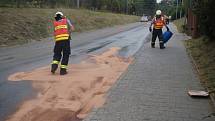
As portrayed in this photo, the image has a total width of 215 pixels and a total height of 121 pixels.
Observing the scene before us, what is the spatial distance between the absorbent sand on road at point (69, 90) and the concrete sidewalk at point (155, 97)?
1.02 feet

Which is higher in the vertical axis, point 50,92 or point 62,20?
point 62,20

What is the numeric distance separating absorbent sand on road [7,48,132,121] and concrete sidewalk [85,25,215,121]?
31 centimetres

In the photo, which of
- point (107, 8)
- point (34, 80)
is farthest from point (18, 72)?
point (107, 8)

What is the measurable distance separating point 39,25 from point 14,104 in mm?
24444

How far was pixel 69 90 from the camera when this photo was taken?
10.1 metres

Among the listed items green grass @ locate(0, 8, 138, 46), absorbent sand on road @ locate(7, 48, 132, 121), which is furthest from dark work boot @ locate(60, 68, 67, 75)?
green grass @ locate(0, 8, 138, 46)

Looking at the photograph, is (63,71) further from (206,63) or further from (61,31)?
(206,63)

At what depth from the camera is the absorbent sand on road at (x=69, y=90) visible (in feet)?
26.3

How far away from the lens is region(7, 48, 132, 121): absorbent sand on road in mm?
8027

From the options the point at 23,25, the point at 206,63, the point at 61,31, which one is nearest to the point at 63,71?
the point at 61,31

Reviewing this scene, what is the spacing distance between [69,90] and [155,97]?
6.33 ft

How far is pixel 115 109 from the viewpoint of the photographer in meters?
8.35

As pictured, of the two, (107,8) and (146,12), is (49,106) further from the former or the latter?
(146,12)

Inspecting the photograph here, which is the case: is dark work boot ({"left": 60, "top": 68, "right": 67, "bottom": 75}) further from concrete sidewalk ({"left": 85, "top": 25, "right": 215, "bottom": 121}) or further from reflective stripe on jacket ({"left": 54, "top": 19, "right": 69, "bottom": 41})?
concrete sidewalk ({"left": 85, "top": 25, "right": 215, "bottom": 121})
